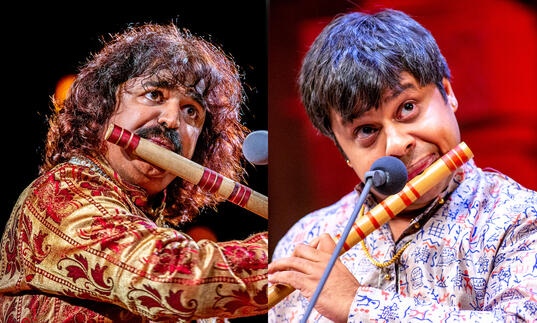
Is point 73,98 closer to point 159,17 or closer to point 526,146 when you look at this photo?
point 159,17

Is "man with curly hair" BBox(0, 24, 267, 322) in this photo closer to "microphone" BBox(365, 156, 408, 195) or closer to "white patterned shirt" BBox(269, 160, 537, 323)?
"white patterned shirt" BBox(269, 160, 537, 323)

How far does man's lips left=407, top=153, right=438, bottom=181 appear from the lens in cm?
200

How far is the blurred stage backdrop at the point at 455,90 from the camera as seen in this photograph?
2.07 metres

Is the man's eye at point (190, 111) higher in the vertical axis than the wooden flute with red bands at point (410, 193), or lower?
A: higher

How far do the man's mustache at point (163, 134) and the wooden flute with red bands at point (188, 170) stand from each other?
3 centimetres

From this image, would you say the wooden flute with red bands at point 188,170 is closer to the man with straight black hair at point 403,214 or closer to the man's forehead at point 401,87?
the man with straight black hair at point 403,214

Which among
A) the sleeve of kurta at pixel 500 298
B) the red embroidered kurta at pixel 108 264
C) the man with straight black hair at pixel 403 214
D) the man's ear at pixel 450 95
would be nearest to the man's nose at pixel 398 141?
the man with straight black hair at pixel 403 214

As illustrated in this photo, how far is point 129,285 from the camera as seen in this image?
1.84 metres

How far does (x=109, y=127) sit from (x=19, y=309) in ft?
2.01

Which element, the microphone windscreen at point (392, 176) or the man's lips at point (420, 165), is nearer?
the microphone windscreen at point (392, 176)

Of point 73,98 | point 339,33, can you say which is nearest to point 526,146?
point 339,33

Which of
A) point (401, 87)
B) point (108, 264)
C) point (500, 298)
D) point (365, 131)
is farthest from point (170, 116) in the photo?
point (500, 298)

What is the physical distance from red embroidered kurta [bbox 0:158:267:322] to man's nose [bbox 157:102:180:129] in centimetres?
22

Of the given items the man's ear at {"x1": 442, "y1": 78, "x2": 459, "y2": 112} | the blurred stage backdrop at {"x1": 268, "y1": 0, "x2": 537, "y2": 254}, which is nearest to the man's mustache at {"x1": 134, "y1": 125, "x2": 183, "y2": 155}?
the blurred stage backdrop at {"x1": 268, "y1": 0, "x2": 537, "y2": 254}
